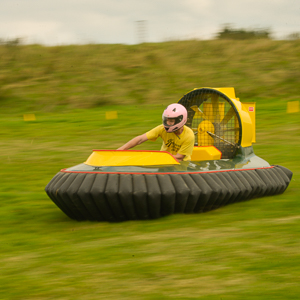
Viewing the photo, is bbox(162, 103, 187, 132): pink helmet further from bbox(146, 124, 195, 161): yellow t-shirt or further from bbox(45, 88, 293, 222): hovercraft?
bbox(45, 88, 293, 222): hovercraft

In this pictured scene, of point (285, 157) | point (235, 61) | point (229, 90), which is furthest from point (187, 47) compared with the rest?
point (229, 90)

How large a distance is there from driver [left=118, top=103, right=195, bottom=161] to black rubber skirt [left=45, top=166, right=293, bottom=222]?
50cm

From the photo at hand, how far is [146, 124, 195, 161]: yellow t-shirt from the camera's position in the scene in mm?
4211

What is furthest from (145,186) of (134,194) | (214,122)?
(214,122)

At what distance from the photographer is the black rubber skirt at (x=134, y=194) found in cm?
337

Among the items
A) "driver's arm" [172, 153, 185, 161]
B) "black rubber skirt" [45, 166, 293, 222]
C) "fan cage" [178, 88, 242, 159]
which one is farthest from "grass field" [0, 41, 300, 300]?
"fan cage" [178, 88, 242, 159]

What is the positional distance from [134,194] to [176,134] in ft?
3.58

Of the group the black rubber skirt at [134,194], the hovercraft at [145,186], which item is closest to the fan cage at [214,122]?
the hovercraft at [145,186]

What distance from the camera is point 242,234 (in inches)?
117

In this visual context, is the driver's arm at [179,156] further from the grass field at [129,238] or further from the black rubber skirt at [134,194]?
the grass field at [129,238]

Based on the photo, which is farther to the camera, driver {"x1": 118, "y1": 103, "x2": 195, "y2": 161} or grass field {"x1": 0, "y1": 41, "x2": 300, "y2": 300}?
driver {"x1": 118, "y1": 103, "x2": 195, "y2": 161}

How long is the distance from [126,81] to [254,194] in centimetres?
981

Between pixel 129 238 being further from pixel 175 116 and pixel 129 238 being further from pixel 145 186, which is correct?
pixel 175 116

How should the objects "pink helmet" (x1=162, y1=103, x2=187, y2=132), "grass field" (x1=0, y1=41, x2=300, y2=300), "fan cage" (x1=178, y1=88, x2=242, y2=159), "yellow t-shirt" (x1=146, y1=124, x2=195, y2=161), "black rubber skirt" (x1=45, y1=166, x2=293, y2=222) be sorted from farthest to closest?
"fan cage" (x1=178, y1=88, x2=242, y2=159)
"yellow t-shirt" (x1=146, y1=124, x2=195, y2=161)
"pink helmet" (x1=162, y1=103, x2=187, y2=132)
"black rubber skirt" (x1=45, y1=166, x2=293, y2=222)
"grass field" (x1=0, y1=41, x2=300, y2=300)
